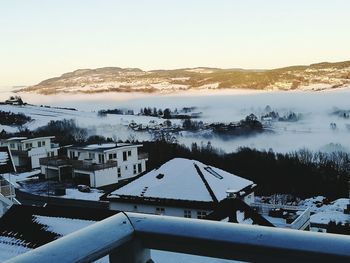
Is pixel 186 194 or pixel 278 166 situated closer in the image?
pixel 186 194

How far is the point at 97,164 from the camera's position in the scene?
31.6 metres

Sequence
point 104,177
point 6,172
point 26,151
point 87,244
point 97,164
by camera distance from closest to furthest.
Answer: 1. point 87,244
2. point 6,172
3. point 97,164
4. point 104,177
5. point 26,151

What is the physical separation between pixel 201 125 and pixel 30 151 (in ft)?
102

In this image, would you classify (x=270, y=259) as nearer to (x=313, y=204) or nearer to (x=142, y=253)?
(x=142, y=253)

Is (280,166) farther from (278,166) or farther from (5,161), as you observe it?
(5,161)

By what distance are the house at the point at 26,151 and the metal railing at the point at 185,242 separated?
1643 inches

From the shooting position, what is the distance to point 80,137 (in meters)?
64.4

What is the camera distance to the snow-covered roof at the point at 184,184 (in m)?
17.2

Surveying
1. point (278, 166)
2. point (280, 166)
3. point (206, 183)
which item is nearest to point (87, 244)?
point (206, 183)

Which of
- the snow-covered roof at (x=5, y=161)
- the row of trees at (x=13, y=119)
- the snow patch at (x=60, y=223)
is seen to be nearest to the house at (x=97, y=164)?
the snow-covered roof at (x=5, y=161)

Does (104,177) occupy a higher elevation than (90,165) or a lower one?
lower

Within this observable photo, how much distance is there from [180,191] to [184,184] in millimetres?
571

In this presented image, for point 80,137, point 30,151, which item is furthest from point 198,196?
point 80,137

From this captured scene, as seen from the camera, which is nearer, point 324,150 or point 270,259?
point 270,259
